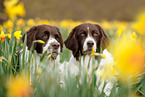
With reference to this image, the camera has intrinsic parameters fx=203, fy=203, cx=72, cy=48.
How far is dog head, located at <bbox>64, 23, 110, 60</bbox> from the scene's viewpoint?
2.71 meters

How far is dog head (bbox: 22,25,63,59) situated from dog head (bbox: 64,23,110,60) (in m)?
0.20

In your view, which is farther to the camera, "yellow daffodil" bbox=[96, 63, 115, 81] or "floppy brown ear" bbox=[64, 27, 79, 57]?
"floppy brown ear" bbox=[64, 27, 79, 57]

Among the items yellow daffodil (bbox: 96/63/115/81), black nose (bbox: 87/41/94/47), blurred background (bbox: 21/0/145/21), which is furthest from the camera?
blurred background (bbox: 21/0/145/21)

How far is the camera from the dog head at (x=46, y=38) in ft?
8.91

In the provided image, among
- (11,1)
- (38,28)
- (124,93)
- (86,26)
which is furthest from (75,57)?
(11,1)

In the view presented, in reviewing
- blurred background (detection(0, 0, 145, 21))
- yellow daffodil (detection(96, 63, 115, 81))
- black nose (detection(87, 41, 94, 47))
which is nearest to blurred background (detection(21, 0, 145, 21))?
blurred background (detection(0, 0, 145, 21))

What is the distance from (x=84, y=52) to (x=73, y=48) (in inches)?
7.2

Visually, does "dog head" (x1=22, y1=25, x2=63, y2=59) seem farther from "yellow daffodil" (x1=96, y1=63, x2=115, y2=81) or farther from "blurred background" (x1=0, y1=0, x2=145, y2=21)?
"blurred background" (x1=0, y1=0, x2=145, y2=21)

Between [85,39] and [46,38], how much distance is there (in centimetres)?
57

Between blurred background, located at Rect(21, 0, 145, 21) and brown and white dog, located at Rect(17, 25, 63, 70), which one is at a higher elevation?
blurred background, located at Rect(21, 0, 145, 21)

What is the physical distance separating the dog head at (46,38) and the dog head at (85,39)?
20 centimetres

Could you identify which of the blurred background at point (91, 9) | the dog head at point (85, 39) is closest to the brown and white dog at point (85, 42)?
the dog head at point (85, 39)

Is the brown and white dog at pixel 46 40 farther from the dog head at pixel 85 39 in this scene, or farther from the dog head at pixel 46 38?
the dog head at pixel 85 39

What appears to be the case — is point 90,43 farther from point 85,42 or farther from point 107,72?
point 107,72
